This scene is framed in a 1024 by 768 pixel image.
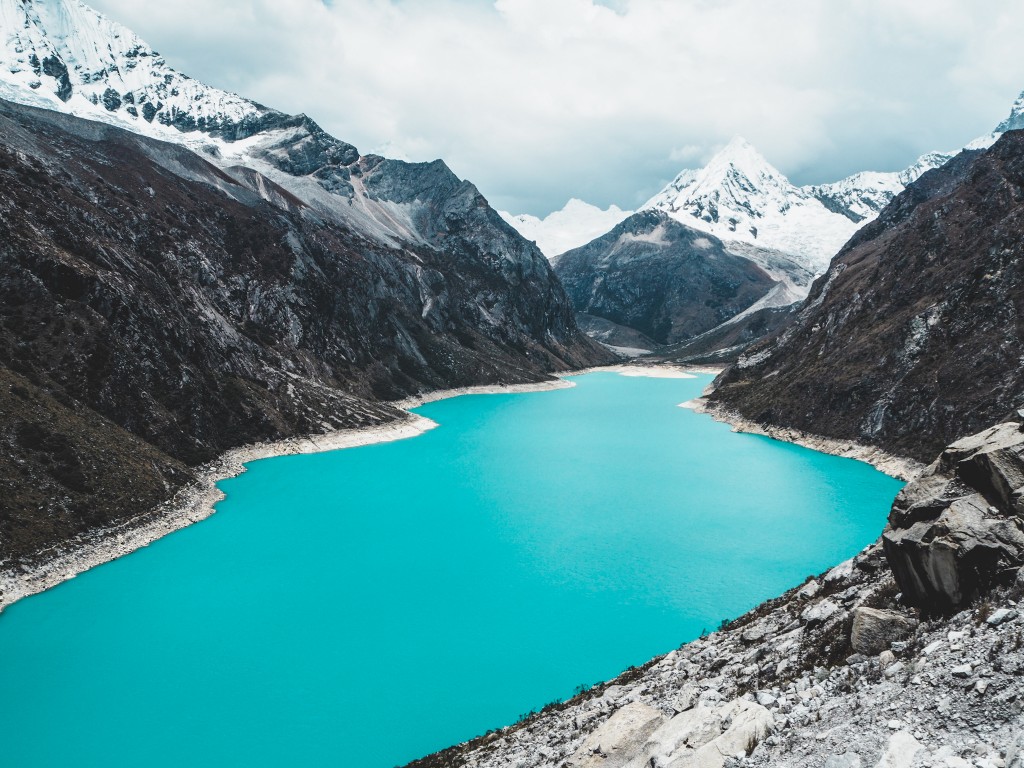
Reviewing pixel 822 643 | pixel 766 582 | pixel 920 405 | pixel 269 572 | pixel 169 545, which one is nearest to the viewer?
pixel 822 643

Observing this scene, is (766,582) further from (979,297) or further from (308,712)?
(979,297)

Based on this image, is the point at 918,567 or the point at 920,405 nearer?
the point at 918,567

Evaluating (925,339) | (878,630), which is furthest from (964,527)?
(925,339)

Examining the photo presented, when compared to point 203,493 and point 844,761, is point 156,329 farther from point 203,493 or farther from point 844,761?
point 844,761

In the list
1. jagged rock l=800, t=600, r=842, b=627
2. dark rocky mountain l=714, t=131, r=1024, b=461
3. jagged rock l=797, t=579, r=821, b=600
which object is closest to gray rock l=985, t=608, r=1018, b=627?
jagged rock l=800, t=600, r=842, b=627

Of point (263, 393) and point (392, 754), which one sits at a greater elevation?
point (263, 393)

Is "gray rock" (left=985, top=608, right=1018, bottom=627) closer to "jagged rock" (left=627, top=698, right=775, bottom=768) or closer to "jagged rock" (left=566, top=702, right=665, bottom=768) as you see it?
"jagged rock" (left=627, top=698, right=775, bottom=768)

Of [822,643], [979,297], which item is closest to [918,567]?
[822,643]

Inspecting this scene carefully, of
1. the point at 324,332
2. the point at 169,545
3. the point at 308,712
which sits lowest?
the point at 308,712
